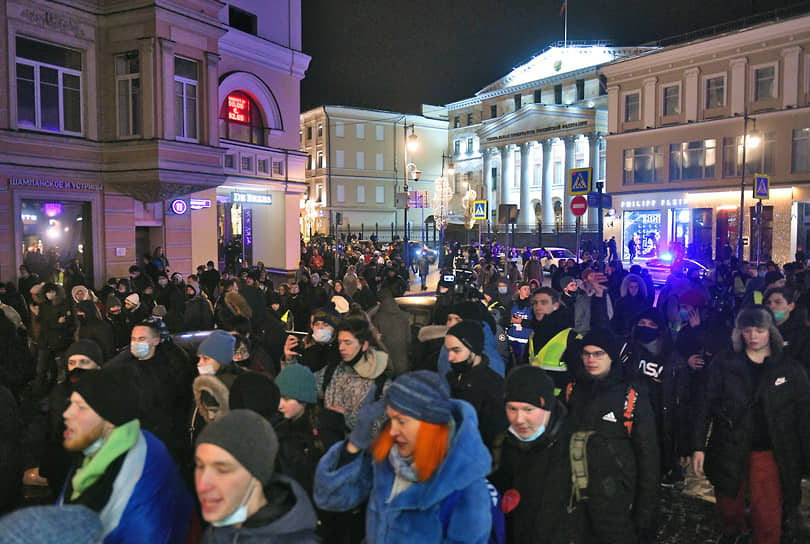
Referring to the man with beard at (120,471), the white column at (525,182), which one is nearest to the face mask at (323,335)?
the man with beard at (120,471)

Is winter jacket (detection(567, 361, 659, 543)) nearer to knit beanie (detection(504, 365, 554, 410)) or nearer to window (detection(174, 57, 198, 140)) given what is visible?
knit beanie (detection(504, 365, 554, 410))

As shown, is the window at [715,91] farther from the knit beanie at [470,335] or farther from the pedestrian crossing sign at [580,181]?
the knit beanie at [470,335]

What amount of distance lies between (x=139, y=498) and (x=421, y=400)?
1289mm

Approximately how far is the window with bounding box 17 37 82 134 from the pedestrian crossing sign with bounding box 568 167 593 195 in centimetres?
1402

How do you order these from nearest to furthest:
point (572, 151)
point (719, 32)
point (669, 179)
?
1. point (719, 32)
2. point (669, 179)
3. point (572, 151)

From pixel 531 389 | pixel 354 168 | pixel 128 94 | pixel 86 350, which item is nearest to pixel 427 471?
pixel 531 389

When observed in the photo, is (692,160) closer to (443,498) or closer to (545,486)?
(545,486)

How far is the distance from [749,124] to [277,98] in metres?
26.6

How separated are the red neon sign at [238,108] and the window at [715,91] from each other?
2780 centimetres

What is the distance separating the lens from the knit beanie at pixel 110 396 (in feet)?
9.37

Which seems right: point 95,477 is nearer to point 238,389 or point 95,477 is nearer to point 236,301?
point 238,389

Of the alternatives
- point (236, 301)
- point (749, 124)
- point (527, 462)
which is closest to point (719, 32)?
point (749, 124)

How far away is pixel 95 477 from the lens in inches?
108

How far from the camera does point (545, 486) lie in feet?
10.6
